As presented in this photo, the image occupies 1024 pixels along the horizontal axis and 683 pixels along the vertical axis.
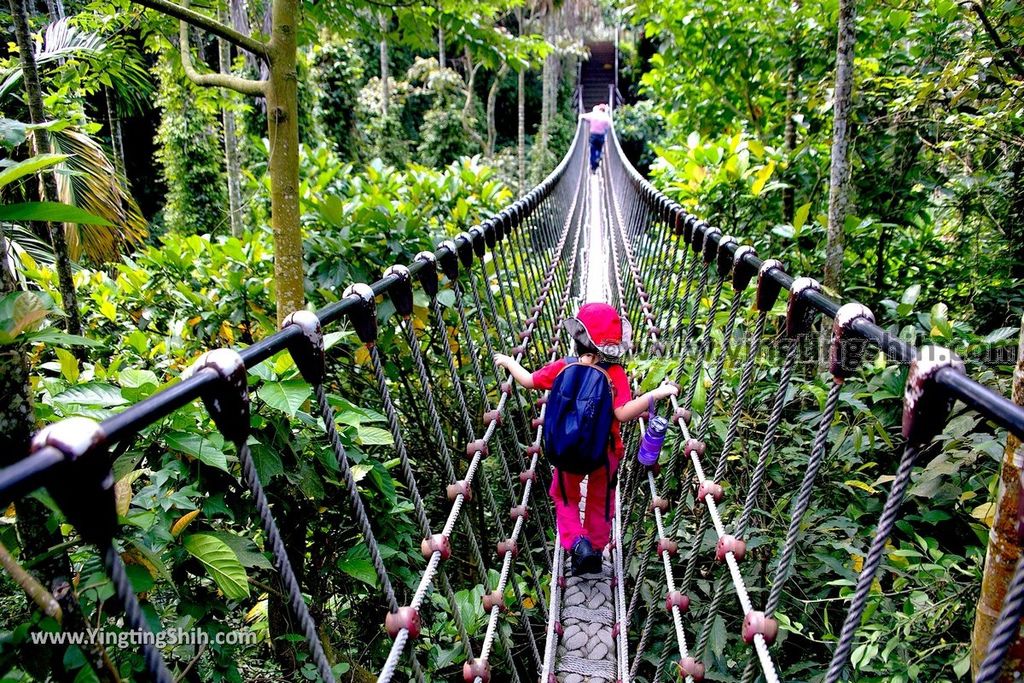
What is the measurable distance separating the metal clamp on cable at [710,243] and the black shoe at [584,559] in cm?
80

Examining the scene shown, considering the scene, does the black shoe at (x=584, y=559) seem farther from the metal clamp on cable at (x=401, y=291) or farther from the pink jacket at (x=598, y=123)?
the pink jacket at (x=598, y=123)

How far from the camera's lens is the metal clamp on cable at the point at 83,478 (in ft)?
1.28

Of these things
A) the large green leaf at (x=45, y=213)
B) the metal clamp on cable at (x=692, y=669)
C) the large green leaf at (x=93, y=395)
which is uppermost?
the large green leaf at (x=45, y=213)

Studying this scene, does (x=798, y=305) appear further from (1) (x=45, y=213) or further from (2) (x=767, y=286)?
(1) (x=45, y=213)

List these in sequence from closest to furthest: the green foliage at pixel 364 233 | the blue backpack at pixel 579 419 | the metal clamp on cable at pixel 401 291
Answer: the metal clamp on cable at pixel 401 291 < the blue backpack at pixel 579 419 < the green foliage at pixel 364 233

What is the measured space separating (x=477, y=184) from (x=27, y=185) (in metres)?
1.77

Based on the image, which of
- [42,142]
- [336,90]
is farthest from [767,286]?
[336,90]

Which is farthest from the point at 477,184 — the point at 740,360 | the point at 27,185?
the point at 27,185

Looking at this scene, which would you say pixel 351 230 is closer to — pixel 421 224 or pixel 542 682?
pixel 421 224

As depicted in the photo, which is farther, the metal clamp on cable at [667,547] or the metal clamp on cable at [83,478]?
the metal clamp on cable at [667,547]

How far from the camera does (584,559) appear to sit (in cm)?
158

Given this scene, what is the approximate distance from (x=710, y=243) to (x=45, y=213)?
1.34 m

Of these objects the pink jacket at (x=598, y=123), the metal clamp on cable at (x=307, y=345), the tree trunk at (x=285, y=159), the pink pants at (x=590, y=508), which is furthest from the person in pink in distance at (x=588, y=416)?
the pink jacket at (x=598, y=123)

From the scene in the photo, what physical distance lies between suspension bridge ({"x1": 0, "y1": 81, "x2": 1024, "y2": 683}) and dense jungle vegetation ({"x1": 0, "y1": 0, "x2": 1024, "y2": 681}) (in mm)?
87
